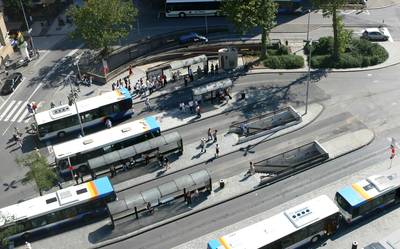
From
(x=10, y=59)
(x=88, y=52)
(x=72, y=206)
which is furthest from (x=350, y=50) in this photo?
(x=10, y=59)

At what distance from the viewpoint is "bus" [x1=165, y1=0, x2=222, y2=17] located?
89250mm

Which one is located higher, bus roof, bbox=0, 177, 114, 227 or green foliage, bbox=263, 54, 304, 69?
green foliage, bbox=263, 54, 304, 69

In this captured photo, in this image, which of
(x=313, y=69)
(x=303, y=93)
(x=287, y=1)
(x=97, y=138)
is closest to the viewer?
(x=97, y=138)

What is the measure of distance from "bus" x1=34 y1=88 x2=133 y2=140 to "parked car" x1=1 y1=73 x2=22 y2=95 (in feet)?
42.9

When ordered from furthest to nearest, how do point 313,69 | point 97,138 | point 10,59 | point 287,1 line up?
point 287,1
point 10,59
point 313,69
point 97,138

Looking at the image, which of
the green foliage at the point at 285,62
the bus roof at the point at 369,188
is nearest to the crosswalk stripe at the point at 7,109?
the green foliage at the point at 285,62

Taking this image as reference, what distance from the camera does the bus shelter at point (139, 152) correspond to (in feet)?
179

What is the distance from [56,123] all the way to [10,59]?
26.0 m

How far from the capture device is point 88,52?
8138 cm

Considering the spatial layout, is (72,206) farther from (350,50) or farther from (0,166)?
(350,50)

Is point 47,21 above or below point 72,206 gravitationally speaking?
above

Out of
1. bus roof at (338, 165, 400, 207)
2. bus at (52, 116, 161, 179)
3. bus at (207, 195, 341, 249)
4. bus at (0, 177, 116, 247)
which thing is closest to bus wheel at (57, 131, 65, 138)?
bus at (52, 116, 161, 179)

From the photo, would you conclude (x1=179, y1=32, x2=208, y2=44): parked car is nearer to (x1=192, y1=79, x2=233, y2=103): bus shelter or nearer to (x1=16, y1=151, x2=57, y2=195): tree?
(x1=192, y1=79, x2=233, y2=103): bus shelter

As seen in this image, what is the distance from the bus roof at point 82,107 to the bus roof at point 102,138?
544 centimetres
